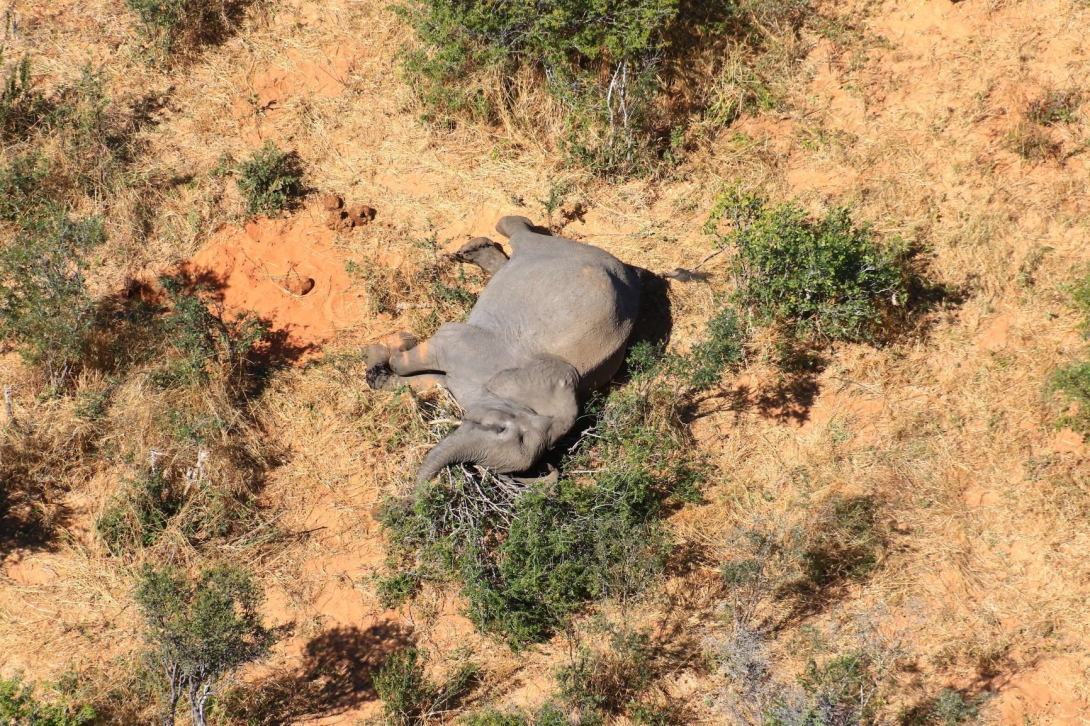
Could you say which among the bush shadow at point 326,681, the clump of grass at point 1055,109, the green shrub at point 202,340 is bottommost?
the bush shadow at point 326,681

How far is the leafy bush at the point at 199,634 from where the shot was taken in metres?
6.38

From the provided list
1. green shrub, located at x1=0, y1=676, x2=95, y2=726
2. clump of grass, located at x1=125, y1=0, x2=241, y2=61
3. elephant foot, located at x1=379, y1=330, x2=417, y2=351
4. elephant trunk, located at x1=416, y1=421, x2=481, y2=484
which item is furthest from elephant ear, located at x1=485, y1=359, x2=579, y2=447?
clump of grass, located at x1=125, y1=0, x2=241, y2=61

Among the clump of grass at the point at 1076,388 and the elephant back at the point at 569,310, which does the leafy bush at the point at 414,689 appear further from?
the clump of grass at the point at 1076,388

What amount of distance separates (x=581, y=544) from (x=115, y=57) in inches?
307

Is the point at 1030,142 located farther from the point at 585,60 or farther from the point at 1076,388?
the point at 585,60

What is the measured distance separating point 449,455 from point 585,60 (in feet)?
15.9

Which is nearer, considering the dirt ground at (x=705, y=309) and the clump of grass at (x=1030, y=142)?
the dirt ground at (x=705, y=309)

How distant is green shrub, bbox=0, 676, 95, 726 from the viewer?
580 centimetres

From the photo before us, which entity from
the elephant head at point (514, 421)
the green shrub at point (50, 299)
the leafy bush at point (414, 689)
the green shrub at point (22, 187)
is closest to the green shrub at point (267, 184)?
the green shrub at point (50, 299)

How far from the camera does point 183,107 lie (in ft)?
33.3

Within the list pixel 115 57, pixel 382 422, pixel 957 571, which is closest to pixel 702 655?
pixel 957 571

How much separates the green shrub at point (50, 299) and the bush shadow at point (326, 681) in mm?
3326

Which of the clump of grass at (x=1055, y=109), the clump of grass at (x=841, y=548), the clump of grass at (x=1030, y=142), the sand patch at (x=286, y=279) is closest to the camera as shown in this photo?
the clump of grass at (x=841, y=548)

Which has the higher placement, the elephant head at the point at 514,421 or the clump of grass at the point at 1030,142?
the clump of grass at the point at 1030,142
